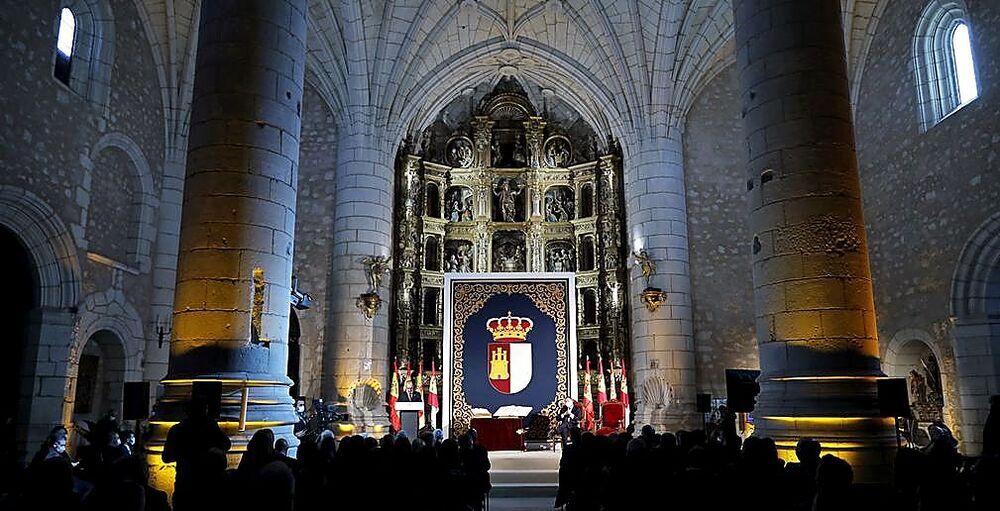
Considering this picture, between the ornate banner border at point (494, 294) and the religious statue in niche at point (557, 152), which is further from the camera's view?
the religious statue in niche at point (557, 152)

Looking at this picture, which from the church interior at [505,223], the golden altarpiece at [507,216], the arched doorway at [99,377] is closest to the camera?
the church interior at [505,223]

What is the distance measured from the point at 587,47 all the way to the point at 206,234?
13.1 metres

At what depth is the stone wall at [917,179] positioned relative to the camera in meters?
11.5

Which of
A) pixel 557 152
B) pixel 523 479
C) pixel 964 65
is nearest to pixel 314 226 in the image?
pixel 557 152

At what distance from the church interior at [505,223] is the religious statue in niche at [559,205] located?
86mm

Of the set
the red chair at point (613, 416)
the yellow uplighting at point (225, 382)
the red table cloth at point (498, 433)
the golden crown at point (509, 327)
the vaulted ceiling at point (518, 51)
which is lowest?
the red table cloth at point (498, 433)

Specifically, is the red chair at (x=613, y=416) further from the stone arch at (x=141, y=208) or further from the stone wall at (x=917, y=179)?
the stone arch at (x=141, y=208)

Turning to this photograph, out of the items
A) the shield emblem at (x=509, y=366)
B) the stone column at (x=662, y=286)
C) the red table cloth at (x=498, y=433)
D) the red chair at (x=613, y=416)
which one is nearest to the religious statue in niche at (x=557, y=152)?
the stone column at (x=662, y=286)

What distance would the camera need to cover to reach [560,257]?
20.4 metres

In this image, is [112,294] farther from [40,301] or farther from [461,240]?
[461,240]

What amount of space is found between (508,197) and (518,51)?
3.76m

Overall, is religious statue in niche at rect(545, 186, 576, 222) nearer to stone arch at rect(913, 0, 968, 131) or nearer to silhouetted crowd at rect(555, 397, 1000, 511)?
stone arch at rect(913, 0, 968, 131)

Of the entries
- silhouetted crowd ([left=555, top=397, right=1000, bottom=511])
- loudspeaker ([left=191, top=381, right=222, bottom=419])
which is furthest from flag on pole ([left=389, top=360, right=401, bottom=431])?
silhouetted crowd ([left=555, top=397, right=1000, bottom=511])

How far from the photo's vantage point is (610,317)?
1886 cm
